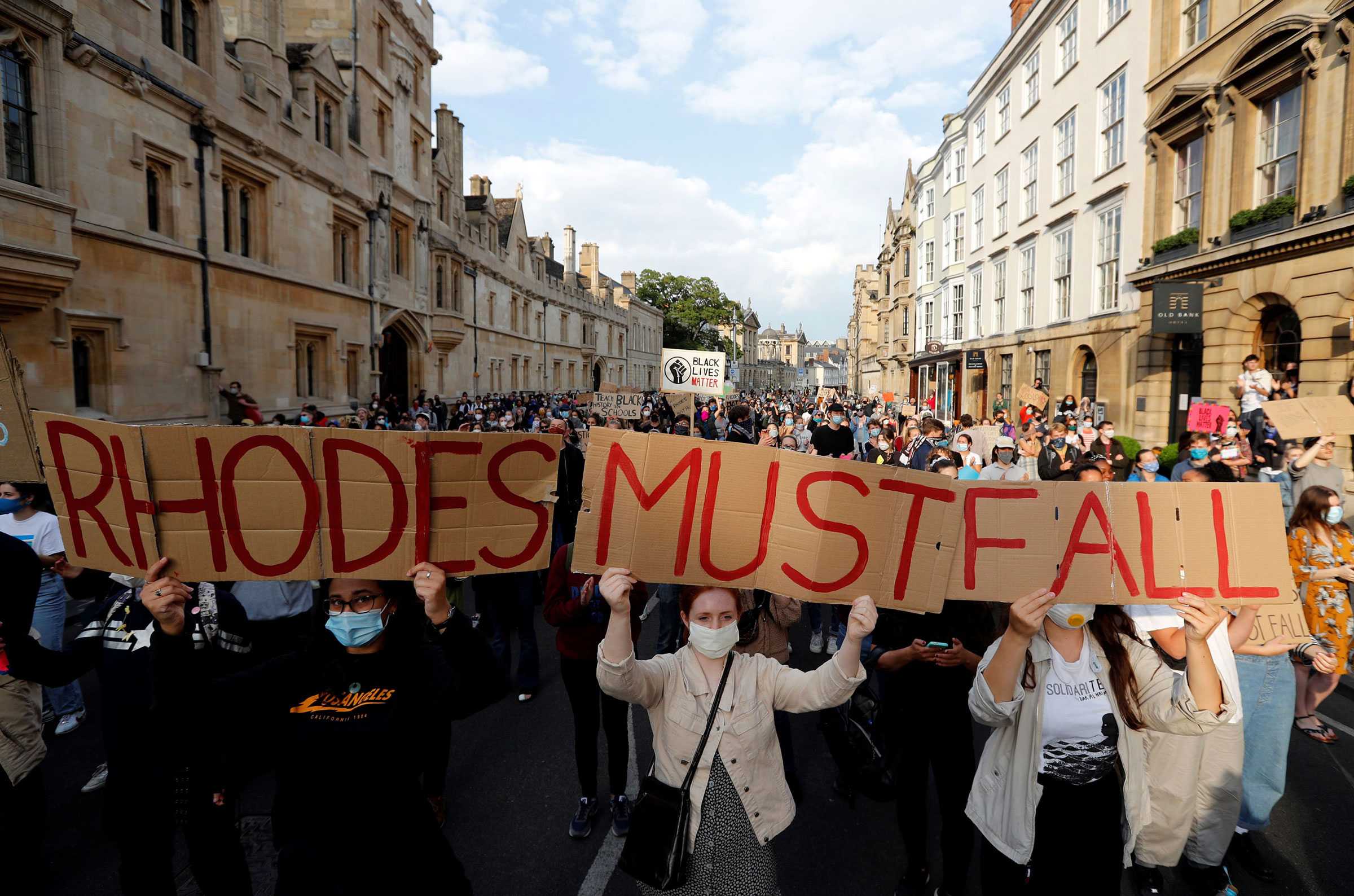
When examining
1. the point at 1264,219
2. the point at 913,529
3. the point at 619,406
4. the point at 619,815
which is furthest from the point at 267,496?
the point at 1264,219

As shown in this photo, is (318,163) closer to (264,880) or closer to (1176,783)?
(264,880)

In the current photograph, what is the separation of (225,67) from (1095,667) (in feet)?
63.8

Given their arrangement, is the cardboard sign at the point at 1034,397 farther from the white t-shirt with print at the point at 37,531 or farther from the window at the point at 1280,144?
the white t-shirt with print at the point at 37,531

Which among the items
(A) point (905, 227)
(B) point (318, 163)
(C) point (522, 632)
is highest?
(A) point (905, 227)

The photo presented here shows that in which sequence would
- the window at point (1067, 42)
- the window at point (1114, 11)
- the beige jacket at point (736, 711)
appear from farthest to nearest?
the window at point (1067, 42)
the window at point (1114, 11)
the beige jacket at point (736, 711)

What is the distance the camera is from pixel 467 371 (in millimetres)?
31312

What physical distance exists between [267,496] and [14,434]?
1509mm

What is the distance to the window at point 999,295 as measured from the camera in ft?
85.3

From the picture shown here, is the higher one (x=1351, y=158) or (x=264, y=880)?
(x=1351, y=158)

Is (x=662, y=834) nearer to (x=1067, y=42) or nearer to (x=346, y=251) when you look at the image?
(x=346, y=251)

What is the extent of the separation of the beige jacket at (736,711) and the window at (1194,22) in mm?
19861

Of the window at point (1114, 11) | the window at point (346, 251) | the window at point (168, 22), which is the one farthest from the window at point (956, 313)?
the window at point (168, 22)

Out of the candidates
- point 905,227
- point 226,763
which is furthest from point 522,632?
point 905,227

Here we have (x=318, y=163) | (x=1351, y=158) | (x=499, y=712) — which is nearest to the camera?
(x=499, y=712)
